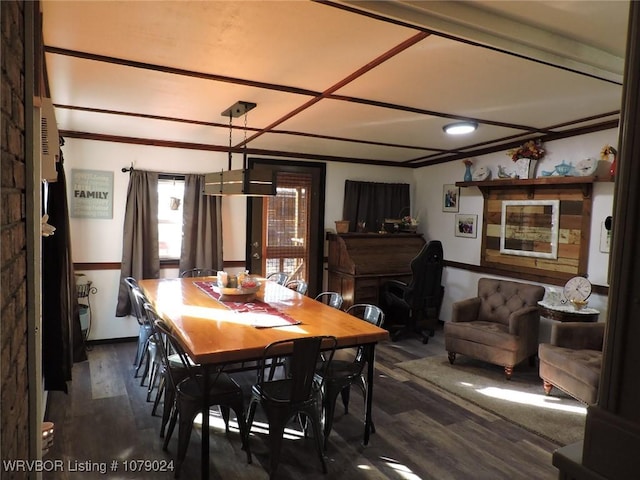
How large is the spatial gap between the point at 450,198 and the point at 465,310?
5.99 ft

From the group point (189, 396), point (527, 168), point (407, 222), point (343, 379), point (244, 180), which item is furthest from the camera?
point (407, 222)

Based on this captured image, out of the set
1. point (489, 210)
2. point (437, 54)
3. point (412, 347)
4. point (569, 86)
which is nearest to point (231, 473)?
point (437, 54)

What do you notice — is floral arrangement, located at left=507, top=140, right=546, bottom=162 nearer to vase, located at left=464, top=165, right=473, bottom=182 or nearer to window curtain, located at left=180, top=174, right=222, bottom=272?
vase, located at left=464, top=165, right=473, bottom=182

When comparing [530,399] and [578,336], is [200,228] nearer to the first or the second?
[530,399]

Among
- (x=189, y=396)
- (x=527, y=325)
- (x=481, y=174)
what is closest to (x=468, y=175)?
(x=481, y=174)

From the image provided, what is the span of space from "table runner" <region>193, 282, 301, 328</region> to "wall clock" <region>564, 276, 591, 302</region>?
9.48 ft

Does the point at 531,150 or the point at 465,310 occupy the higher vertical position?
the point at 531,150

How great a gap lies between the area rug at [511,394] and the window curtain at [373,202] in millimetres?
2197

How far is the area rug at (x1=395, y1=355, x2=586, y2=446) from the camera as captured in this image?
3.31 metres

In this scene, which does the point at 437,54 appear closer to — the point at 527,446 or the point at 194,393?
the point at 194,393

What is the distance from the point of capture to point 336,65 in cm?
266

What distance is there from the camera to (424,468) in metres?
2.72

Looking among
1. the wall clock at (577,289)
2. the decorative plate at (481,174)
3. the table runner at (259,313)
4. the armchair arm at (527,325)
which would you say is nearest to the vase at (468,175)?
the decorative plate at (481,174)

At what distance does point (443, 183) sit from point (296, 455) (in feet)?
14.3
